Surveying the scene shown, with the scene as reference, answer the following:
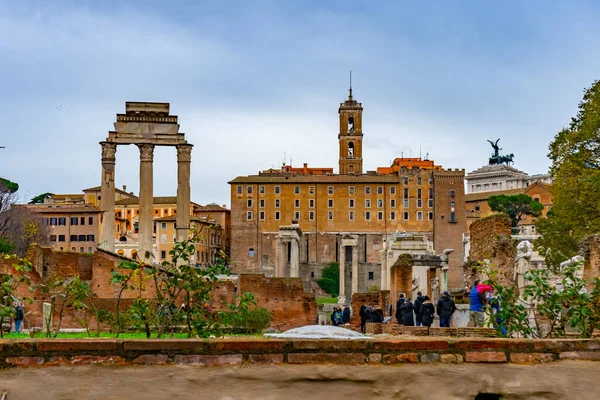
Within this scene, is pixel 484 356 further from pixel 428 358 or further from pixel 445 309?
pixel 445 309

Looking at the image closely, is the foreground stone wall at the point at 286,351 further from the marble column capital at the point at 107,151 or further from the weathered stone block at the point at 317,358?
the marble column capital at the point at 107,151

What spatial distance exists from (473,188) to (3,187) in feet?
340

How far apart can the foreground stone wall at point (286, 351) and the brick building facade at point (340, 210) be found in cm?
8048

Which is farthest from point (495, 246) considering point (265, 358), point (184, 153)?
point (184, 153)

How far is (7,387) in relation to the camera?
4703 millimetres

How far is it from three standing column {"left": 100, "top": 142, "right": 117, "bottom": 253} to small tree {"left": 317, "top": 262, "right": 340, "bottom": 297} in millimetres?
44569

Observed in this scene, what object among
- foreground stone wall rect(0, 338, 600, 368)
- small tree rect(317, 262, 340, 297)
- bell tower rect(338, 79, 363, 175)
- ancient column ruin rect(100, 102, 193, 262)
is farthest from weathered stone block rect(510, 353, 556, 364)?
bell tower rect(338, 79, 363, 175)

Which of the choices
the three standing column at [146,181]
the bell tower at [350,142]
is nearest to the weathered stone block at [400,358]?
the three standing column at [146,181]

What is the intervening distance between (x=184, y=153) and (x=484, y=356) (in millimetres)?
34102

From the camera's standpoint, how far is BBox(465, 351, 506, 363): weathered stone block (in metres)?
5.02

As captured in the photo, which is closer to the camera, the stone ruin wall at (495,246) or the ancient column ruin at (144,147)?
the stone ruin wall at (495,246)

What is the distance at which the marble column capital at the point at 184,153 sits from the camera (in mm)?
38438

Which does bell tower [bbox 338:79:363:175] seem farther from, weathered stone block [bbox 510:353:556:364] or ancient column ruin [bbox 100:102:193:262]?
weathered stone block [bbox 510:353:556:364]

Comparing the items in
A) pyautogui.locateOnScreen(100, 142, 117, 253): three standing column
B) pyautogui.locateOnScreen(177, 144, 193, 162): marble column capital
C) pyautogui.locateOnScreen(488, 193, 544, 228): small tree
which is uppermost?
pyautogui.locateOnScreen(488, 193, 544, 228): small tree
